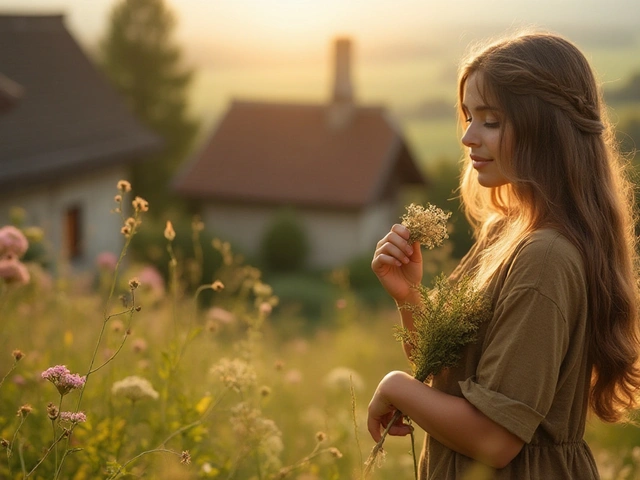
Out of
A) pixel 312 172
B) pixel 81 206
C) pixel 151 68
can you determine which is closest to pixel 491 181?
pixel 81 206

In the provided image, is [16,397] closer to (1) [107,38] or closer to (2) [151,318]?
(2) [151,318]

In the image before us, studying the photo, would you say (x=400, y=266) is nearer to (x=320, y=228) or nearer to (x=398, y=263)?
(x=398, y=263)

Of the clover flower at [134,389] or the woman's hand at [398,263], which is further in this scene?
the clover flower at [134,389]

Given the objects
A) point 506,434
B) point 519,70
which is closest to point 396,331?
point 506,434

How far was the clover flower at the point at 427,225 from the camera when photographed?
6.97 feet

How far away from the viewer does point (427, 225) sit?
6.99 feet

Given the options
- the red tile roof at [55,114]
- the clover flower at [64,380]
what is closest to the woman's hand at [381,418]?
the clover flower at [64,380]

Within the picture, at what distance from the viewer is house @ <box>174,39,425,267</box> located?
89.0 feet

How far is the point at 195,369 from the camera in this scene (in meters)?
4.26

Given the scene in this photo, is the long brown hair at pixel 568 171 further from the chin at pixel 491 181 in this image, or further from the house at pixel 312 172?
the house at pixel 312 172

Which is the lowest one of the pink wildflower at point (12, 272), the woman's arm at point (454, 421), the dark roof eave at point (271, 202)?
the dark roof eave at point (271, 202)

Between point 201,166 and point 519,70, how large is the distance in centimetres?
2785

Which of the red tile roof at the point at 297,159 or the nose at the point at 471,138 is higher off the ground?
the nose at the point at 471,138

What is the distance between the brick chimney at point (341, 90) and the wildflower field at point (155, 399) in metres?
23.2
